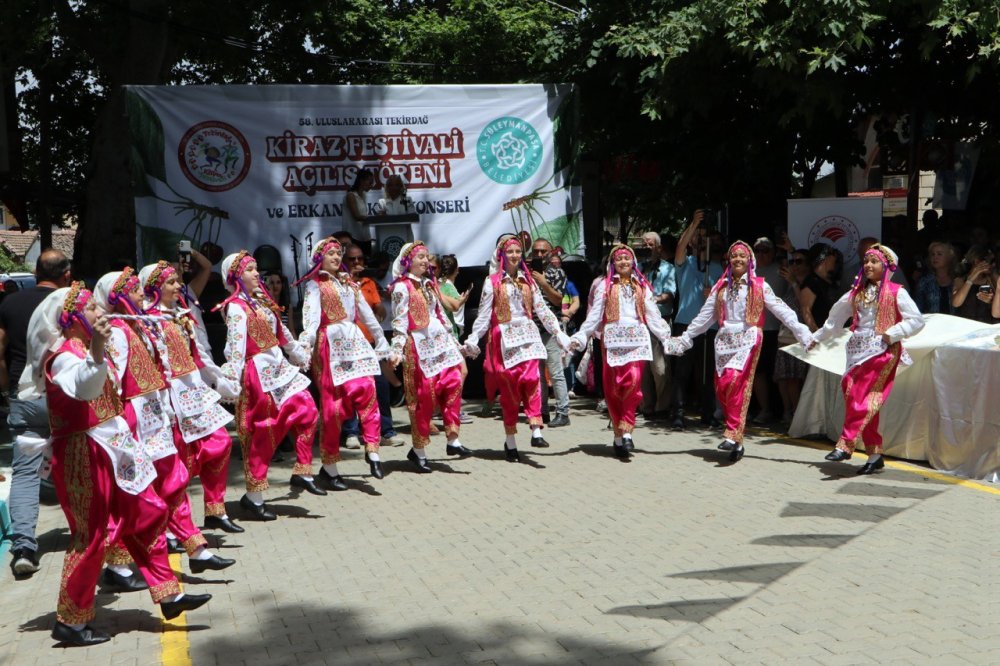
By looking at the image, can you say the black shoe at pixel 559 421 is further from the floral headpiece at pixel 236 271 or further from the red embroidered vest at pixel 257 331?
the floral headpiece at pixel 236 271

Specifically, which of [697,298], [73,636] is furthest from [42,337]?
[697,298]

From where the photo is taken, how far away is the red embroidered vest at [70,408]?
5543 millimetres

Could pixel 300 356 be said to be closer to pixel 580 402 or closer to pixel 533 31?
pixel 580 402

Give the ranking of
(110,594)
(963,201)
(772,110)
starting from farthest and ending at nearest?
(963,201), (772,110), (110,594)

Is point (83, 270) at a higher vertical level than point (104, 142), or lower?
lower

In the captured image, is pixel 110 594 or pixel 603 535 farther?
pixel 603 535

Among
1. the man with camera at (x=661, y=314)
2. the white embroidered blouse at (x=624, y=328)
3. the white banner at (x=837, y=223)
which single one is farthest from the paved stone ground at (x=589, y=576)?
the white banner at (x=837, y=223)

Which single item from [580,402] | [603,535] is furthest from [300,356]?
[580,402]

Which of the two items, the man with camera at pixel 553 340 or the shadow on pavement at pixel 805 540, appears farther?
the man with camera at pixel 553 340

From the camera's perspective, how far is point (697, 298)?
39.0 ft

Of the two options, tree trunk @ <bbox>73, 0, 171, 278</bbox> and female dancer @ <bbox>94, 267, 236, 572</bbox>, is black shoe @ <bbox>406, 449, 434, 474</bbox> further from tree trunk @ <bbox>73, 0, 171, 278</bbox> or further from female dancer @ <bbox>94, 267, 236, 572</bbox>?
tree trunk @ <bbox>73, 0, 171, 278</bbox>

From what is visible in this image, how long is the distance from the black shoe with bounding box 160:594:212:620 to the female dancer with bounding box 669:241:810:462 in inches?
209

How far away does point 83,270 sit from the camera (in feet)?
62.4

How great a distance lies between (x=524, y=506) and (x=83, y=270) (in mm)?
12967
